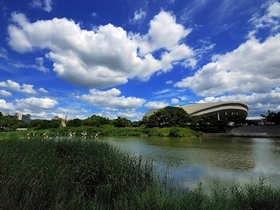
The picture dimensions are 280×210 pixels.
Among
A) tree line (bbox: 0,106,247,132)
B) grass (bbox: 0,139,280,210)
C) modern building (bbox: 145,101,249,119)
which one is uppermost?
modern building (bbox: 145,101,249,119)

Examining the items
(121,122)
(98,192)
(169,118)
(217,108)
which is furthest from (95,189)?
(217,108)

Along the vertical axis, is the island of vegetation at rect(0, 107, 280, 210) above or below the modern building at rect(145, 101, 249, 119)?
below

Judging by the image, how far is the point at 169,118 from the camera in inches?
1919

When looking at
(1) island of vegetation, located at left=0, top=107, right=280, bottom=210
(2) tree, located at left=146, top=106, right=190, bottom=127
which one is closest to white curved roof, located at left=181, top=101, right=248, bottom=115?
(2) tree, located at left=146, top=106, right=190, bottom=127

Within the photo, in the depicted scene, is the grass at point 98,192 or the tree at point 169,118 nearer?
the grass at point 98,192

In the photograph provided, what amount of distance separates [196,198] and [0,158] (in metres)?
4.36

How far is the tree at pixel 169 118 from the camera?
4797 centimetres

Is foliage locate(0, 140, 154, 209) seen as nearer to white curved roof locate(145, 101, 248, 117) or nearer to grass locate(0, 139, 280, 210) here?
grass locate(0, 139, 280, 210)

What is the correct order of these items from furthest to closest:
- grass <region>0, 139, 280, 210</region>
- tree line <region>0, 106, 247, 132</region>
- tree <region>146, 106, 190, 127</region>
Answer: tree <region>146, 106, 190, 127</region>, tree line <region>0, 106, 247, 132</region>, grass <region>0, 139, 280, 210</region>

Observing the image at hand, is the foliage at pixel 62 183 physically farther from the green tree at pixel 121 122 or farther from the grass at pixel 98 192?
the green tree at pixel 121 122

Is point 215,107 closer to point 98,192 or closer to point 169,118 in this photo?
point 169,118

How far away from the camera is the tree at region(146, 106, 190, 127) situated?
4797 cm

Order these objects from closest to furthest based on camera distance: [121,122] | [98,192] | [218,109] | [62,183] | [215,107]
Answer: [62,183], [98,192], [121,122], [218,109], [215,107]

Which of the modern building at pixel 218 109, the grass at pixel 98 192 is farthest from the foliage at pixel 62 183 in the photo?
the modern building at pixel 218 109
